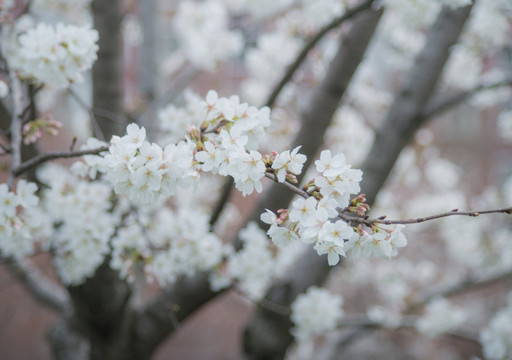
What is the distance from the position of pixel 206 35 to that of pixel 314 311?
2.32 metres

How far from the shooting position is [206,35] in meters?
3.37

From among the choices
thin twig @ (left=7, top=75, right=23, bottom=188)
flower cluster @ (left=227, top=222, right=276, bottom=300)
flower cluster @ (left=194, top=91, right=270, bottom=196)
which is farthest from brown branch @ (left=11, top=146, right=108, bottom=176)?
flower cluster @ (left=227, top=222, right=276, bottom=300)

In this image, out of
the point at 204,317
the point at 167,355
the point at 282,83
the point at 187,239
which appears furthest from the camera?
the point at 204,317

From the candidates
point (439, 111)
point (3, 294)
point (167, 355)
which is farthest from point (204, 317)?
point (439, 111)

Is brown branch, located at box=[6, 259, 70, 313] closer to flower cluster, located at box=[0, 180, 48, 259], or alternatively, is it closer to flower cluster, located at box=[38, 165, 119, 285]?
flower cluster, located at box=[38, 165, 119, 285]

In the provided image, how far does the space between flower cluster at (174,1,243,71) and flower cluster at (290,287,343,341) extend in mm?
2083

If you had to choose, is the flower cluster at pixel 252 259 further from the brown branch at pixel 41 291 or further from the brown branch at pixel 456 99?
the brown branch at pixel 41 291

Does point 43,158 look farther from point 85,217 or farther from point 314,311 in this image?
point 314,311

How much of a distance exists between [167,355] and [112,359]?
3.49 meters

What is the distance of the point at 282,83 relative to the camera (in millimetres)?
2170

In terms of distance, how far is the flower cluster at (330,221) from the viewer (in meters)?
0.88

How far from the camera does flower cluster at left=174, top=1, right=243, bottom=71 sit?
3357mm

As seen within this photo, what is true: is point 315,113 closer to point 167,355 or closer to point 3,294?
point 167,355

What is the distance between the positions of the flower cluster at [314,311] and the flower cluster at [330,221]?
136 centimetres
